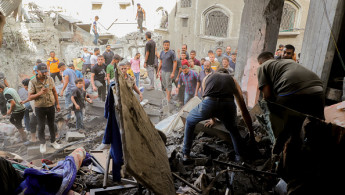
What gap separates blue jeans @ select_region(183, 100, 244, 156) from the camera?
366 cm

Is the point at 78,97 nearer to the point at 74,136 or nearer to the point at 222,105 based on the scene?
the point at 74,136

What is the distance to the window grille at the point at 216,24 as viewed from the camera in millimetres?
15508

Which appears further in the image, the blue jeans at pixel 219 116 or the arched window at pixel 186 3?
the arched window at pixel 186 3

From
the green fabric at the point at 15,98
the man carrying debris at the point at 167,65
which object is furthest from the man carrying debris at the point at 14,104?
the man carrying debris at the point at 167,65

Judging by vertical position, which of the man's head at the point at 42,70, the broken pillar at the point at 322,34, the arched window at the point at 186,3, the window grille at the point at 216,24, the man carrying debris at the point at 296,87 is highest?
the arched window at the point at 186,3

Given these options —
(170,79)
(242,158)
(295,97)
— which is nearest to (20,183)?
(242,158)

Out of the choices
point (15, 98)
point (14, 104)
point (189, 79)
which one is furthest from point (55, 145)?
point (189, 79)

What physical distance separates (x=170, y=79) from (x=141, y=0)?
671 inches

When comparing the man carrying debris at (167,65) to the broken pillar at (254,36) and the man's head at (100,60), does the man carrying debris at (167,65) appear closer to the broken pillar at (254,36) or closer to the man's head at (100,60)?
the man's head at (100,60)

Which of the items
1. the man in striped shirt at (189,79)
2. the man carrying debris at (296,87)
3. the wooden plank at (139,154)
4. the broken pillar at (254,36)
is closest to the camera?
the wooden plank at (139,154)

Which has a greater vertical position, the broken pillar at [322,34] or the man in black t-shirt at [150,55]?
the broken pillar at [322,34]

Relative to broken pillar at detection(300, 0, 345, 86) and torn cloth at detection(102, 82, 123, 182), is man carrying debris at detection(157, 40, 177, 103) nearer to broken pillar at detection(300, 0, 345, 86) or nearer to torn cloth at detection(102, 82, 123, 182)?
broken pillar at detection(300, 0, 345, 86)

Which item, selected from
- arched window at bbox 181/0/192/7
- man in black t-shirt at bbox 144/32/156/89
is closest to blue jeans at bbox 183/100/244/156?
man in black t-shirt at bbox 144/32/156/89

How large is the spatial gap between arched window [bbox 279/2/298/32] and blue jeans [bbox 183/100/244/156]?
13.1m
